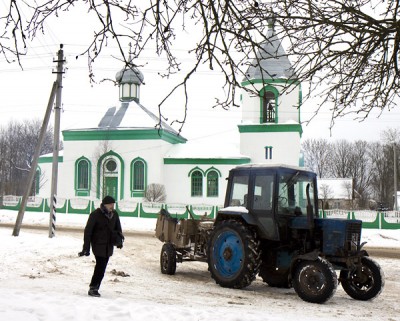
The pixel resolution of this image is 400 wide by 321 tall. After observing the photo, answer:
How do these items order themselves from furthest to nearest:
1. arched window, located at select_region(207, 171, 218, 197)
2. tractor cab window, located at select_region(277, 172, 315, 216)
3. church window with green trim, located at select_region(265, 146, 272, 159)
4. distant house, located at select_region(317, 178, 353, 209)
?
distant house, located at select_region(317, 178, 353, 209), arched window, located at select_region(207, 171, 218, 197), church window with green trim, located at select_region(265, 146, 272, 159), tractor cab window, located at select_region(277, 172, 315, 216)

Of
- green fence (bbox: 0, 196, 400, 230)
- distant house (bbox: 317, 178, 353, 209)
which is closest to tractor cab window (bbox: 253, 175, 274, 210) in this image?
green fence (bbox: 0, 196, 400, 230)

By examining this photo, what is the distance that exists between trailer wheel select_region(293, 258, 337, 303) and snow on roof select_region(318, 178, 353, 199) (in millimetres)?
49886

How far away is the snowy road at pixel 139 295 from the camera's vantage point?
20.4ft

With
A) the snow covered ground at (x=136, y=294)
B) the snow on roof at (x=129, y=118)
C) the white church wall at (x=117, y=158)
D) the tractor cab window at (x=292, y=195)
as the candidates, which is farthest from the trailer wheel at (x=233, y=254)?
the snow on roof at (x=129, y=118)

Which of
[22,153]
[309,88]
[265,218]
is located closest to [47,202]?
[265,218]

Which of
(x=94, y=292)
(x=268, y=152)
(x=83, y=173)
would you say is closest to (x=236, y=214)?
(x=94, y=292)

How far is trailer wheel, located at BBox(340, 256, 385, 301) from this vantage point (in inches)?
335

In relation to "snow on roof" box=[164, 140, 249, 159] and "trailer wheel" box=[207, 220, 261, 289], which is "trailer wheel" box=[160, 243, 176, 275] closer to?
"trailer wheel" box=[207, 220, 261, 289]

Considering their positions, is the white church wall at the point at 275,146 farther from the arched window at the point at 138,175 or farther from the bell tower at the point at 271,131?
the arched window at the point at 138,175

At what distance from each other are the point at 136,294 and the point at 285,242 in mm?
2889

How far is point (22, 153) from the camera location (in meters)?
73.4

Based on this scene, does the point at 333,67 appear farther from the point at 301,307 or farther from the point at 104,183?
the point at 104,183

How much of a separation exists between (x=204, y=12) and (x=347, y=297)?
6.33 m

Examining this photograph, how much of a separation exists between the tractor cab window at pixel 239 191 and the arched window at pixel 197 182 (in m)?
28.1
